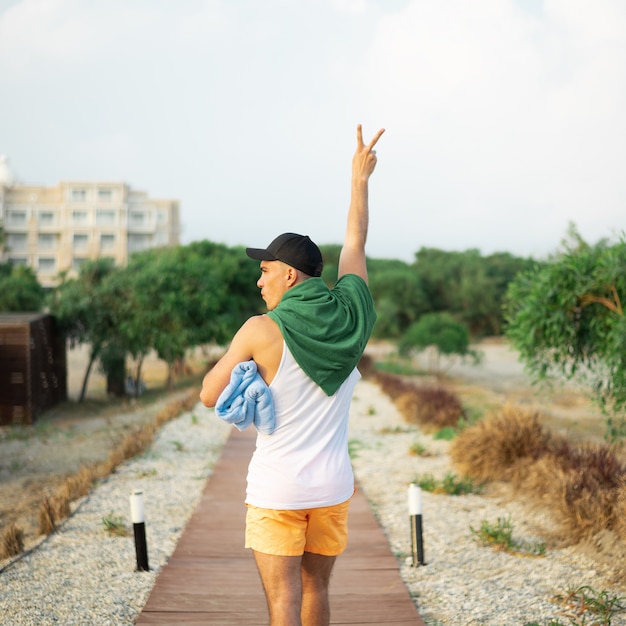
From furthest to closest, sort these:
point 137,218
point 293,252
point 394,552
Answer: point 137,218 → point 394,552 → point 293,252

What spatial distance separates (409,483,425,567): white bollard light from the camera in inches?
209

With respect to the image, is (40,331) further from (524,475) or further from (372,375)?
(524,475)

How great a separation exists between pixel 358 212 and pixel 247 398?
0.97 metres

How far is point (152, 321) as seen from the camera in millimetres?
23391

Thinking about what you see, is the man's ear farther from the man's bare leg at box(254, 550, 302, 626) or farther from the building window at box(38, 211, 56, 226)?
the building window at box(38, 211, 56, 226)

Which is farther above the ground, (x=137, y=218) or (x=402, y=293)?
(x=137, y=218)

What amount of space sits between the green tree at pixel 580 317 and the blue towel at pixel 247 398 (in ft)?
20.9

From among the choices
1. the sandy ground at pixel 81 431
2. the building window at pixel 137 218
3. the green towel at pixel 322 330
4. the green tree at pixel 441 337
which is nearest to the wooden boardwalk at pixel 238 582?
the sandy ground at pixel 81 431

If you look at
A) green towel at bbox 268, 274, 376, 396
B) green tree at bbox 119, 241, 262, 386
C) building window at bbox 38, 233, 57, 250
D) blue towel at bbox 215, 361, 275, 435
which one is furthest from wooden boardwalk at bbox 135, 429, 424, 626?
building window at bbox 38, 233, 57, 250

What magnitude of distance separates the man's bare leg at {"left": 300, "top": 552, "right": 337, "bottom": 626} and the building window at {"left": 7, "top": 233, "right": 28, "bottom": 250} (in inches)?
3345

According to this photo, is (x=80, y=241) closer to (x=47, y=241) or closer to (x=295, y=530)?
(x=47, y=241)

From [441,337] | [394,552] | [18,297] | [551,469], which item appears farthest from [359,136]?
[18,297]

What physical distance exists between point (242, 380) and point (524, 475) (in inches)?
233

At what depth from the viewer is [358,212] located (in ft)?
9.80
